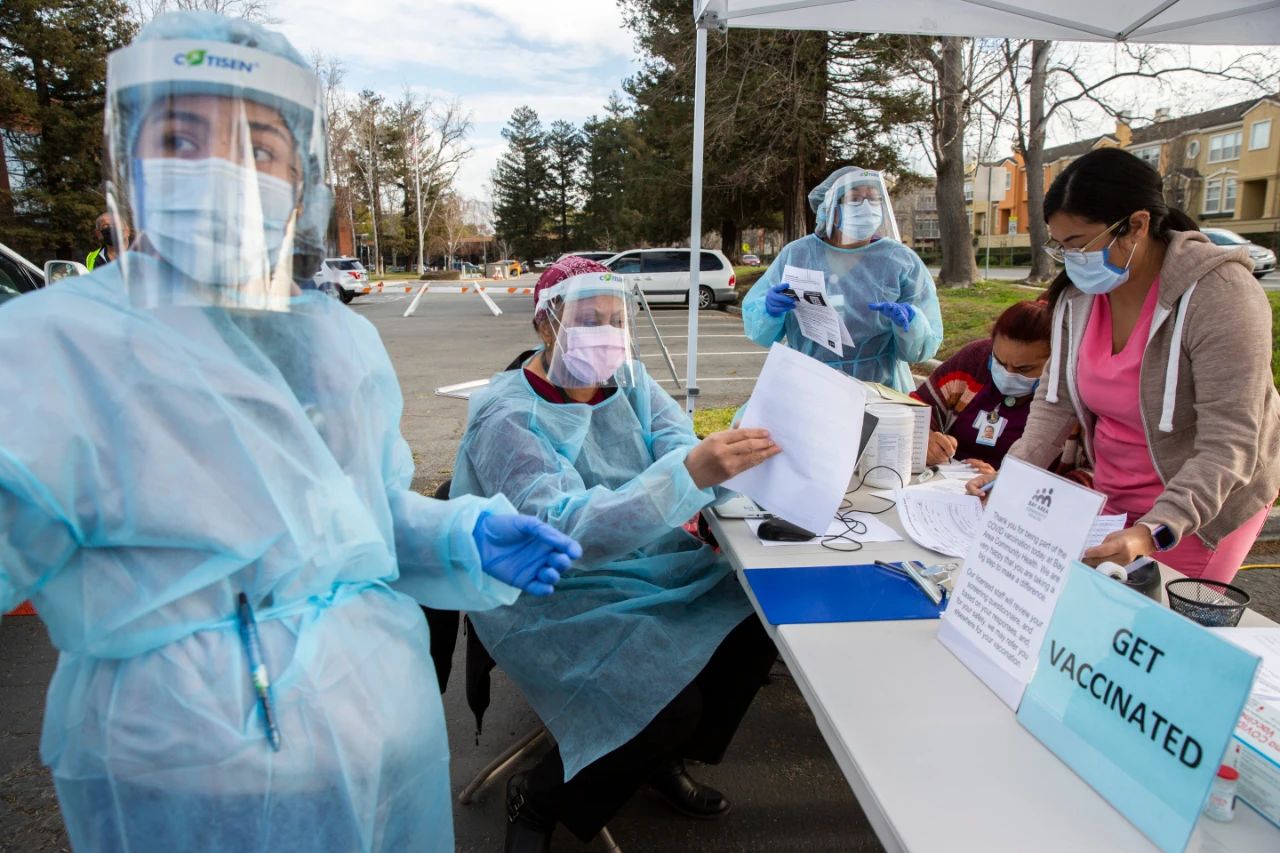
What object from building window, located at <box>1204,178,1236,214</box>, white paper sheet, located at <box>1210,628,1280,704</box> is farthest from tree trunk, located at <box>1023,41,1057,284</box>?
building window, located at <box>1204,178,1236,214</box>

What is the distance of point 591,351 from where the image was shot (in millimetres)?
1957

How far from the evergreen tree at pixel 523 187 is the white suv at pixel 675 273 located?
144 feet

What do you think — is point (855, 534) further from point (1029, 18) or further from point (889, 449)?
point (1029, 18)

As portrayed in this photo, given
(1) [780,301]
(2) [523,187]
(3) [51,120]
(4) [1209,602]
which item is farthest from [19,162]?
(2) [523,187]

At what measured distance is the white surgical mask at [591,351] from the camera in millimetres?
1954

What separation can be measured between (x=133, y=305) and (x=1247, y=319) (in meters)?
2.00

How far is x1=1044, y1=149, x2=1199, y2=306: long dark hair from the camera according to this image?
1775 millimetres

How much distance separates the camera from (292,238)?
100cm

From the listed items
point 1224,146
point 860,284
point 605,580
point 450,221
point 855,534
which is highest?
point 1224,146

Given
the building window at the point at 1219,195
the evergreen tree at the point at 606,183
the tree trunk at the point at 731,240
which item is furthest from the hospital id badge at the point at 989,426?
the building window at the point at 1219,195

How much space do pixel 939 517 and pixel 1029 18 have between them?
2.78m

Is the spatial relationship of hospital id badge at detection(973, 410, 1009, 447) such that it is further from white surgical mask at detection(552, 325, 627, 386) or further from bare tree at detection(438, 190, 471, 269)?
bare tree at detection(438, 190, 471, 269)

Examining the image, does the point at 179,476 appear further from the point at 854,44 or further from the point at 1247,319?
the point at 854,44

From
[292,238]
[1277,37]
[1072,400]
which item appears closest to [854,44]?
[1277,37]
